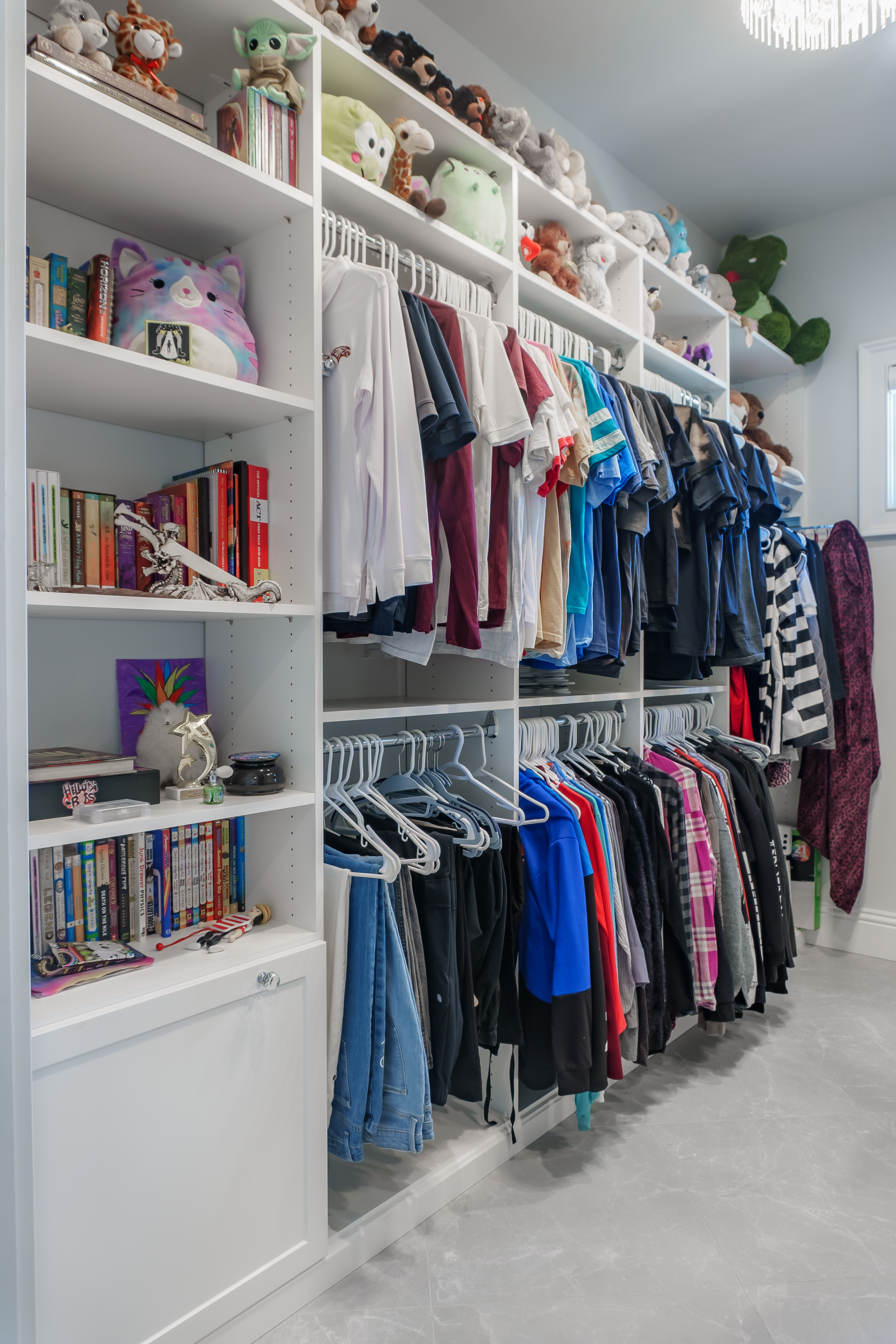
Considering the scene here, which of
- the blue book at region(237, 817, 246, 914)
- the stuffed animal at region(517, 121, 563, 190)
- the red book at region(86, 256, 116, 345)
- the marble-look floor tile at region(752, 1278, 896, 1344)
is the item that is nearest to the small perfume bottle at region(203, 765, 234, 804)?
the blue book at region(237, 817, 246, 914)

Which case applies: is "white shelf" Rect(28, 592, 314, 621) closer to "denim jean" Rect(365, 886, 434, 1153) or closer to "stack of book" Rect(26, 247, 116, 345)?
"stack of book" Rect(26, 247, 116, 345)

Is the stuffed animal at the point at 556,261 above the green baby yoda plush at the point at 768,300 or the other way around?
the other way around

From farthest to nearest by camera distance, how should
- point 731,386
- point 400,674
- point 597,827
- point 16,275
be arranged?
point 731,386, point 400,674, point 597,827, point 16,275

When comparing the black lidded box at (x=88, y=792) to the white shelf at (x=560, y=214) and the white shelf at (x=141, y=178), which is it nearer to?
the white shelf at (x=141, y=178)

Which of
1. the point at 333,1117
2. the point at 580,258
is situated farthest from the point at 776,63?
the point at 333,1117

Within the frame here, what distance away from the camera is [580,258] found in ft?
8.39

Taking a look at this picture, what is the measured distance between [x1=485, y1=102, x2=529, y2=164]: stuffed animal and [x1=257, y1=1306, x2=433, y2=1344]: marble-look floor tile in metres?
2.60

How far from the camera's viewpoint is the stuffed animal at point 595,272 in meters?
2.51

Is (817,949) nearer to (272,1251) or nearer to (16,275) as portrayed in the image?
(272,1251)

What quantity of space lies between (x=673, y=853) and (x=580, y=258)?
180 cm

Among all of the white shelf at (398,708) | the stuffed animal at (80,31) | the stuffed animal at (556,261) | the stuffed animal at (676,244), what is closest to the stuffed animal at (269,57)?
the stuffed animal at (80,31)

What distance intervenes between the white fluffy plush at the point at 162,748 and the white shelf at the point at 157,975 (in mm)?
310

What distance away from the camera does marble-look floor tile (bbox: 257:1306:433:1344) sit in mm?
1529

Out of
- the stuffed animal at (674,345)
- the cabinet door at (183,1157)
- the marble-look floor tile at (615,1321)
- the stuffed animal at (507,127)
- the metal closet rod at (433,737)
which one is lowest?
the marble-look floor tile at (615,1321)
